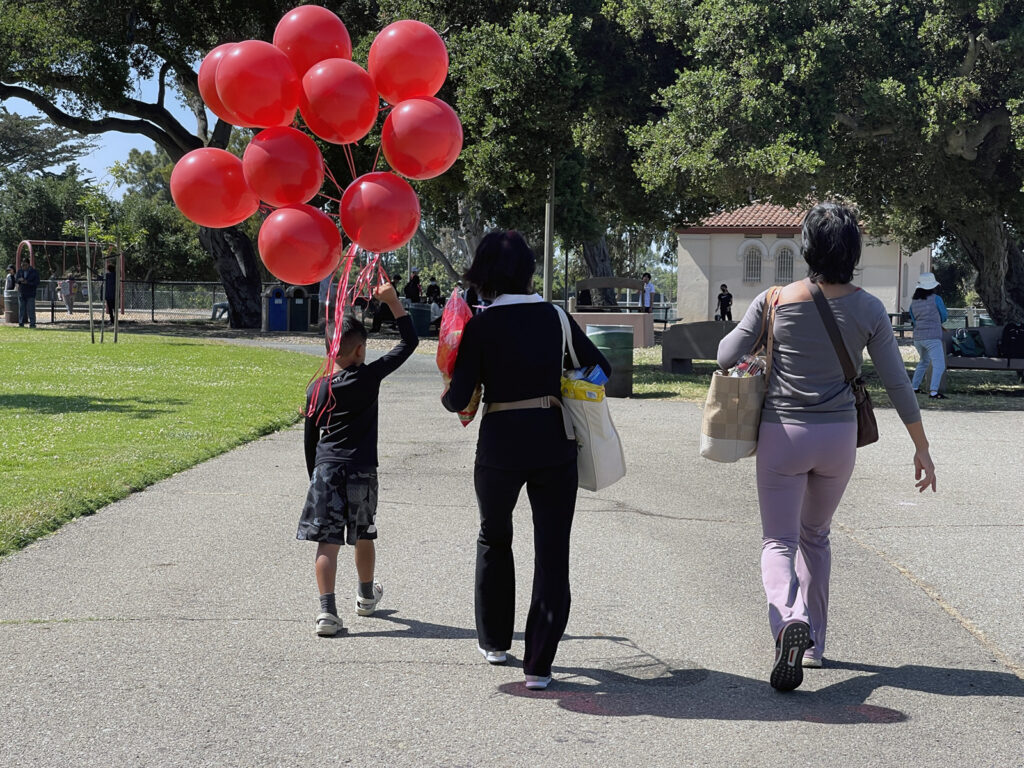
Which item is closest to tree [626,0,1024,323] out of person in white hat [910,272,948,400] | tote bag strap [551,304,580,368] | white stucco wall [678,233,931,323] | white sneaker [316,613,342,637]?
person in white hat [910,272,948,400]

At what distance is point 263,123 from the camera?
4.79 metres

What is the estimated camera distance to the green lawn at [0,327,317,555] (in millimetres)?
7578

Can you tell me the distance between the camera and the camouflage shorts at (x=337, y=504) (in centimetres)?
475

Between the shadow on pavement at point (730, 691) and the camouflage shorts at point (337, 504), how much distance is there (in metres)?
1.07

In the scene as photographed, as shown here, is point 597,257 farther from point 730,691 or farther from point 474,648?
point 730,691

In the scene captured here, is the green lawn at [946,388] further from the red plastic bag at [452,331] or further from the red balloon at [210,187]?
the red plastic bag at [452,331]

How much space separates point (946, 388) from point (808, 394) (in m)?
13.9

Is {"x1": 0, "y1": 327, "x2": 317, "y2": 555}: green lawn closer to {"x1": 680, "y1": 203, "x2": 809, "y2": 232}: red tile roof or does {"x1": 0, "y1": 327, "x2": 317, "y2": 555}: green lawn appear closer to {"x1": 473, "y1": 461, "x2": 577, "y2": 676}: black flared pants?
{"x1": 473, "y1": 461, "x2": 577, "y2": 676}: black flared pants

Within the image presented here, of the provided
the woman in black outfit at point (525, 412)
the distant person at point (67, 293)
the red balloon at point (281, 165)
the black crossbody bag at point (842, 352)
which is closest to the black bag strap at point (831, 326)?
the black crossbody bag at point (842, 352)

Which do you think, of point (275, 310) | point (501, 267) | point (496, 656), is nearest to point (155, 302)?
point (275, 310)

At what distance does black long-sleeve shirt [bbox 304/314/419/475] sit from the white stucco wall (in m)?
44.6

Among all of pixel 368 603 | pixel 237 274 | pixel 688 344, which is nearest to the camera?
pixel 368 603

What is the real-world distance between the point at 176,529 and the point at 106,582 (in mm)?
1227

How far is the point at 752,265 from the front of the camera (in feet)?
161
